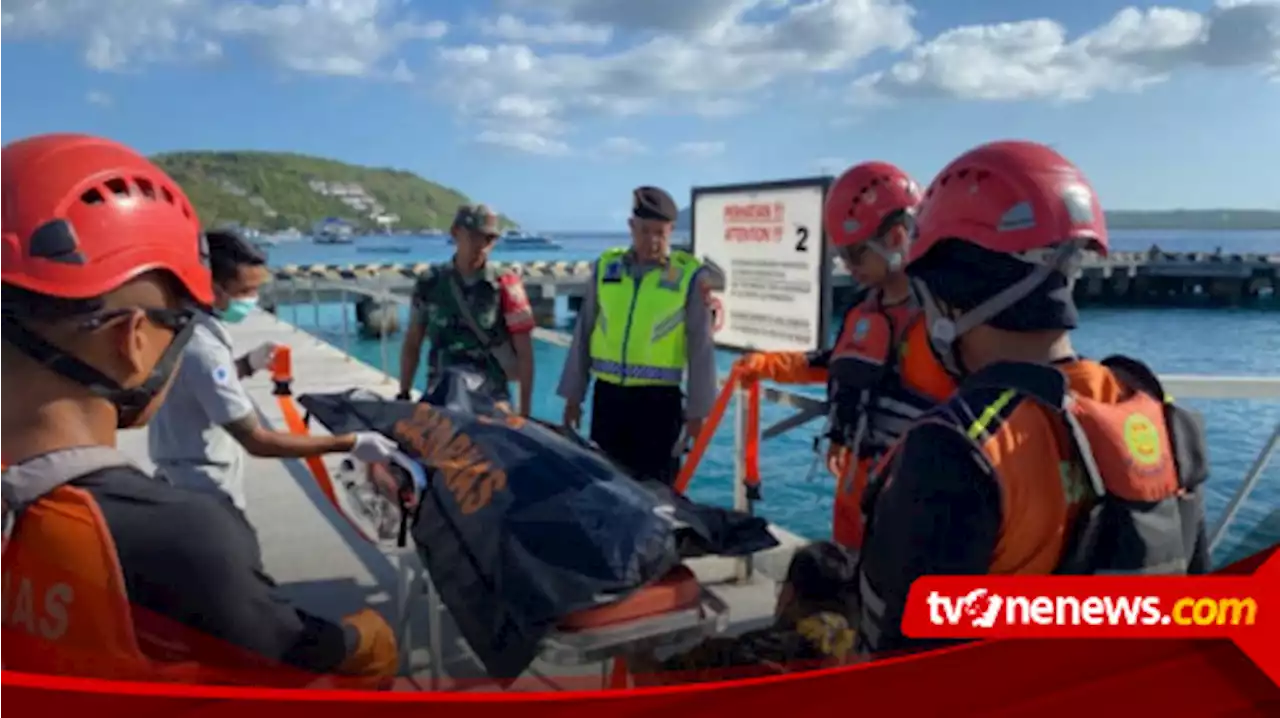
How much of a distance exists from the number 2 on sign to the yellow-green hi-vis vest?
20.4 inches

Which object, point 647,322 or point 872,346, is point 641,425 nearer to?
point 647,322

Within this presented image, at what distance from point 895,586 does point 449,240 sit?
11.0ft

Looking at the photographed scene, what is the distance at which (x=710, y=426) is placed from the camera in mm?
3516

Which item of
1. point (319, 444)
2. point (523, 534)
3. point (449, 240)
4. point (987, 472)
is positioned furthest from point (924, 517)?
point (449, 240)

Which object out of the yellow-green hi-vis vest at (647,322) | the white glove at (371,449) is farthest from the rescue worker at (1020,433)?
the yellow-green hi-vis vest at (647,322)

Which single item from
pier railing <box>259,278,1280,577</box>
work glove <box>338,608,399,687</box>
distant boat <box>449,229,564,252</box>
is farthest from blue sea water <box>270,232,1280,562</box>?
distant boat <box>449,229,564,252</box>

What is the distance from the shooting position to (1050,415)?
1.35 metres

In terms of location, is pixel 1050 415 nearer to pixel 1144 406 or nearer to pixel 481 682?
pixel 1144 406

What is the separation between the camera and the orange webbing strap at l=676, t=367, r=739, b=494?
3342 mm

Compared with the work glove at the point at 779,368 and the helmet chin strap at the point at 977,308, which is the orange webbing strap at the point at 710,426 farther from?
the helmet chin strap at the point at 977,308

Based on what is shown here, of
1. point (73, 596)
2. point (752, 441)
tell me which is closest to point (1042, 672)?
point (73, 596)

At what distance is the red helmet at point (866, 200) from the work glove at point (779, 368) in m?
0.55

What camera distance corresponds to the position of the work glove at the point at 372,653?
1.55 metres

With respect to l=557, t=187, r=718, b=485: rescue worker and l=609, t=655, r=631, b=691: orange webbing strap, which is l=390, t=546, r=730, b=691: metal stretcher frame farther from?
l=557, t=187, r=718, b=485: rescue worker
